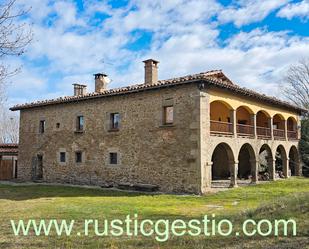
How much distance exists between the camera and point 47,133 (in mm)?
24547

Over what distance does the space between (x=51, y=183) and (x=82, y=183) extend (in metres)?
2.86

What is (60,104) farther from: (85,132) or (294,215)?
(294,215)

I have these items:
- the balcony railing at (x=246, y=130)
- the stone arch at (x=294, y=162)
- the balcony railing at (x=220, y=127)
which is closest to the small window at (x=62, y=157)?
the balcony railing at (x=220, y=127)

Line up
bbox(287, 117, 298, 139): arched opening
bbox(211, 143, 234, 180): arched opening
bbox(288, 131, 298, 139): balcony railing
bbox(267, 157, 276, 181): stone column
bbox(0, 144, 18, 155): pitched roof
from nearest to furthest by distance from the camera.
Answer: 1. bbox(267, 157, 276, 181): stone column
2. bbox(211, 143, 234, 180): arched opening
3. bbox(288, 131, 298, 139): balcony railing
4. bbox(287, 117, 298, 139): arched opening
5. bbox(0, 144, 18, 155): pitched roof

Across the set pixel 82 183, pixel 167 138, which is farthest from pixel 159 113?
pixel 82 183

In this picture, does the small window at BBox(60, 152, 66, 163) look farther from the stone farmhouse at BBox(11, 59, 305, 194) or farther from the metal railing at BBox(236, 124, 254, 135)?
the metal railing at BBox(236, 124, 254, 135)

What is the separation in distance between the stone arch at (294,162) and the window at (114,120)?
14298 millimetres

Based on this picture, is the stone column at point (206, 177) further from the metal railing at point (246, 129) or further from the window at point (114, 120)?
the window at point (114, 120)

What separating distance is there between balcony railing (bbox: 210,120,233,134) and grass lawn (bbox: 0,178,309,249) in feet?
10.1

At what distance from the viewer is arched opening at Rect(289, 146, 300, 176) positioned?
88.4 ft

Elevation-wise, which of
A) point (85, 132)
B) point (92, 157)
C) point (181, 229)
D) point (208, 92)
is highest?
point (208, 92)

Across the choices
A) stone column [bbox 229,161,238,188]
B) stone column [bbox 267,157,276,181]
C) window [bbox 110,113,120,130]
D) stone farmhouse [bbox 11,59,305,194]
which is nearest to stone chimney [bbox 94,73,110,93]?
stone farmhouse [bbox 11,59,305,194]

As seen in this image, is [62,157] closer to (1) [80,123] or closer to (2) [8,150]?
(1) [80,123]

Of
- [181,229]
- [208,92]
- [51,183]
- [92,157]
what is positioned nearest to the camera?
[181,229]
